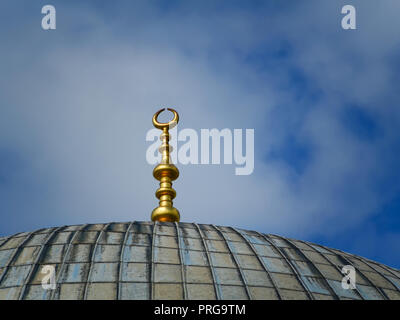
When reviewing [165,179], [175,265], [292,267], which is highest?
[165,179]

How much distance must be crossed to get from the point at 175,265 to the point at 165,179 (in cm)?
669

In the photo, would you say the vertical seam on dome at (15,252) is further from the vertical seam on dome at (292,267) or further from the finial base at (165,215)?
the vertical seam on dome at (292,267)

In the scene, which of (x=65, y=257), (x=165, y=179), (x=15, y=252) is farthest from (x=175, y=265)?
(x=165, y=179)

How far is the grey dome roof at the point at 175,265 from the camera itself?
12883 mm

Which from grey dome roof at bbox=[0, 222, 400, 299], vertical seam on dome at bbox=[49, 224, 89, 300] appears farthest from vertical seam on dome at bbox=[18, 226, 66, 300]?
vertical seam on dome at bbox=[49, 224, 89, 300]

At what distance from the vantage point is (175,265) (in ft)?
45.5

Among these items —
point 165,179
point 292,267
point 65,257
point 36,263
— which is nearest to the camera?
point 36,263

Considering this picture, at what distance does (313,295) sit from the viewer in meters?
13.6

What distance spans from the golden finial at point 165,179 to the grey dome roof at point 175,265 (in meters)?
2.53

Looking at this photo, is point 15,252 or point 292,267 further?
point 292,267

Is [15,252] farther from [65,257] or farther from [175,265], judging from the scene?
[175,265]

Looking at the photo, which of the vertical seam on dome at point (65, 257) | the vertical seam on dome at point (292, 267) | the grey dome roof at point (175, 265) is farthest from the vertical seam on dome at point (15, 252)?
the vertical seam on dome at point (292, 267)
